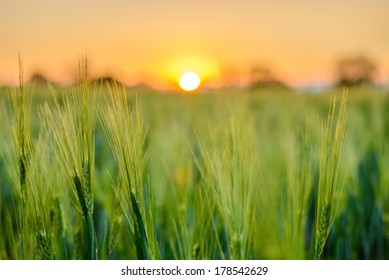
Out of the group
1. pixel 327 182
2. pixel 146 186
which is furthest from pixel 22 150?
pixel 327 182

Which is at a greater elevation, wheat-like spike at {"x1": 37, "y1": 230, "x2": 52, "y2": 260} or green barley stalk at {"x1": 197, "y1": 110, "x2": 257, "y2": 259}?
green barley stalk at {"x1": 197, "y1": 110, "x2": 257, "y2": 259}

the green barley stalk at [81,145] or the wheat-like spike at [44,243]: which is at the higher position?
the green barley stalk at [81,145]

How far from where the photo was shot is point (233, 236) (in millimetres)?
676

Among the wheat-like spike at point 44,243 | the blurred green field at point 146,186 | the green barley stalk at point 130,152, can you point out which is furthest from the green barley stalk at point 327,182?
the wheat-like spike at point 44,243

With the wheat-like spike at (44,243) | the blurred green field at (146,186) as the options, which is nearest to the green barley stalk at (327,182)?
the blurred green field at (146,186)

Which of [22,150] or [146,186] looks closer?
[22,150]

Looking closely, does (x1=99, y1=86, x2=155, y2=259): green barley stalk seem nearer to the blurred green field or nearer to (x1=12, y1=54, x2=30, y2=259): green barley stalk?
the blurred green field

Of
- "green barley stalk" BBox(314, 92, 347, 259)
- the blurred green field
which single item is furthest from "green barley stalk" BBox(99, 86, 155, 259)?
"green barley stalk" BBox(314, 92, 347, 259)

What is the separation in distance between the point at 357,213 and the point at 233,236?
0.56 m

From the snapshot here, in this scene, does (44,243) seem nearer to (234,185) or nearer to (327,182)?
(234,185)

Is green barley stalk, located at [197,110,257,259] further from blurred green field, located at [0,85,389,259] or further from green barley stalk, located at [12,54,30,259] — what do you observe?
green barley stalk, located at [12,54,30,259]

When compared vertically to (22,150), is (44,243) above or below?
below

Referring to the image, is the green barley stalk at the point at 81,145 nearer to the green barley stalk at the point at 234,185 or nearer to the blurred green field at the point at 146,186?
the blurred green field at the point at 146,186
